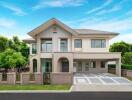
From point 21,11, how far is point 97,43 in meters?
16.5

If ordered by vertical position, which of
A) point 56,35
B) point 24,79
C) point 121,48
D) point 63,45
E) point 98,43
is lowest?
point 24,79

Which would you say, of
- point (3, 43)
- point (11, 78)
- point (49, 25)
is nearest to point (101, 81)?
point (11, 78)

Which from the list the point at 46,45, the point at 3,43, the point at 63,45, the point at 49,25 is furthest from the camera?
the point at 3,43

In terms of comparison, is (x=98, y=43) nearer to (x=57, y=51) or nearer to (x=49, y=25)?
(x=57, y=51)

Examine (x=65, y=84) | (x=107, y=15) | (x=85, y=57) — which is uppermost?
(x=107, y=15)

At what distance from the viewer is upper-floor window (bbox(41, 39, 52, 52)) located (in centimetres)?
4138

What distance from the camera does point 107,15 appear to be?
3656 cm

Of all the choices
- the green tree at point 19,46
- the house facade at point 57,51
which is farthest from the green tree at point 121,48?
the house facade at point 57,51

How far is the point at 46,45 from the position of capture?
1634 inches

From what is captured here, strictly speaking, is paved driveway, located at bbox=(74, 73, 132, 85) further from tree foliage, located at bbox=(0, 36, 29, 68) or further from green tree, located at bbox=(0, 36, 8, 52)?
green tree, located at bbox=(0, 36, 8, 52)

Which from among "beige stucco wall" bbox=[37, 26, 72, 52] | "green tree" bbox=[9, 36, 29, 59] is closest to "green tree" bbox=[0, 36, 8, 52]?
"green tree" bbox=[9, 36, 29, 59]

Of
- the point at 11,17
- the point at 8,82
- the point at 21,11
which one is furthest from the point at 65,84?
the point at 11,17

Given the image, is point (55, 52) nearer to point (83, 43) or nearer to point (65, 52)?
point (65, 52)

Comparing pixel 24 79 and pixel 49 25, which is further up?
pixel 49 25
